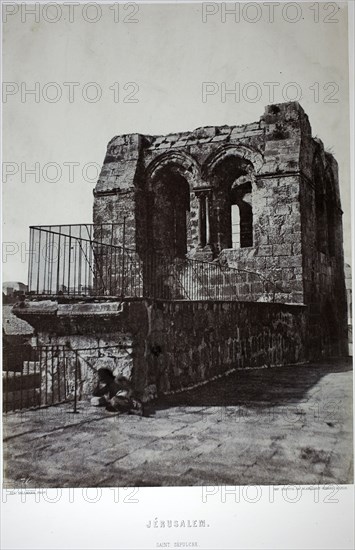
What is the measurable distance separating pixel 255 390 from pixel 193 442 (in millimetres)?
782

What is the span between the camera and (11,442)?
403 centimetres

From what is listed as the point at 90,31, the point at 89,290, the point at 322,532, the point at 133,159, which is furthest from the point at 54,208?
the point at 322,532

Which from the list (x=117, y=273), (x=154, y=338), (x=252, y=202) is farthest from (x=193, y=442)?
(x=252, y=202)

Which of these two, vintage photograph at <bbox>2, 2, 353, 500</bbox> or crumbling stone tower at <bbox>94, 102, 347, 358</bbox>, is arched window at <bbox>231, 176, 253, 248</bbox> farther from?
vintage photograph at <bbox>2, 2, 353, 500</bbox>

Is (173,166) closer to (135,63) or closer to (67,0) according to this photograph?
(135,63)

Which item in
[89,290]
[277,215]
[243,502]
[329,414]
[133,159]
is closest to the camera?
[243,502]

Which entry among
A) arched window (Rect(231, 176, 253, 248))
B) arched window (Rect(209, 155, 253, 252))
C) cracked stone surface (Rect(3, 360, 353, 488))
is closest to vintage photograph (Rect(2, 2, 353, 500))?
cracked stone surface (Rect(3, 360, 353, 488))

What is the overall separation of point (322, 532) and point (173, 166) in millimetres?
3968

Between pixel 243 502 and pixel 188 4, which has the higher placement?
pixel 188 4

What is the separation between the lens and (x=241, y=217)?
22.0 ft

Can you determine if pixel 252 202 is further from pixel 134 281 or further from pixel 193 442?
pixel 193 442

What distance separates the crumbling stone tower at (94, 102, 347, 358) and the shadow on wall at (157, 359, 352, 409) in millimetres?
316

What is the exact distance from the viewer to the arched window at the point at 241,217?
5917mm

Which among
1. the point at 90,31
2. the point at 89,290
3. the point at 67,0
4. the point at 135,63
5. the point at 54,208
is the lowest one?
the point at 89,290
